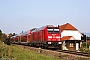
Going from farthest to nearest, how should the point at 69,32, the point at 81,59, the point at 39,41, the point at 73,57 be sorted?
the point at 69,32
the point at 39,41
the point at 73,57
the point at 81,59

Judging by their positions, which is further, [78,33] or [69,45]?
[78,33]

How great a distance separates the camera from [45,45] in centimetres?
2880

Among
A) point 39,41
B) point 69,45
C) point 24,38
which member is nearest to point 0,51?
point 39,41

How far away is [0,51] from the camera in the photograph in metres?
16.5

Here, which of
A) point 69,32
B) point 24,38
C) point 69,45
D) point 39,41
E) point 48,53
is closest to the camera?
point 48,53

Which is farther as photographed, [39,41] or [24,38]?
[24,38]

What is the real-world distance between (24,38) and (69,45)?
1158 cm

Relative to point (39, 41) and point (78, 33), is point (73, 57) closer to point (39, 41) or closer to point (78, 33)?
point (39, 41)

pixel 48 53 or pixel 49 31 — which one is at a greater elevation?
pixel 49 31

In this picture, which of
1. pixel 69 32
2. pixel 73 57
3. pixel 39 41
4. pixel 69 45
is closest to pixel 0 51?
pixel 73 57

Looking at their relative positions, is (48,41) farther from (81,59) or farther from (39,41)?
(81,59)

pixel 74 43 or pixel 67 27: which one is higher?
pixel 67 27

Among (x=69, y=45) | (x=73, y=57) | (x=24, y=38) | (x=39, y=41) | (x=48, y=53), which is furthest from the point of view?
(x=69, y=45)

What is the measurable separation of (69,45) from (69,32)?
561 inches
